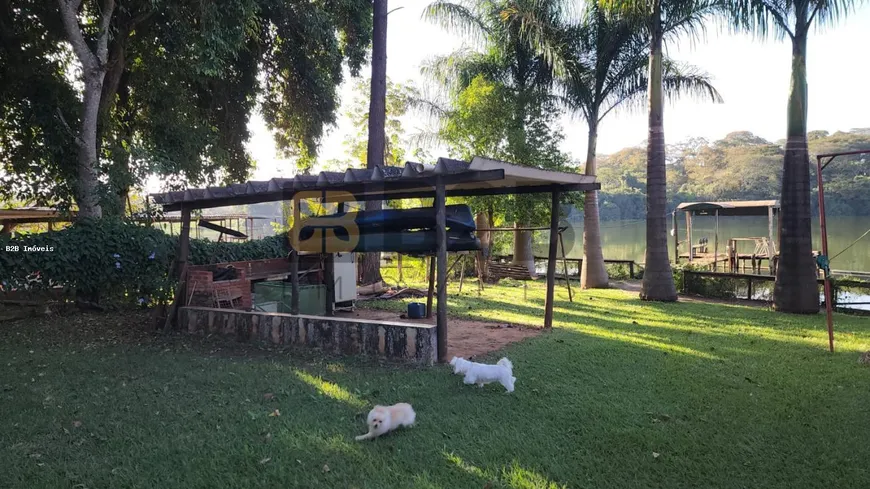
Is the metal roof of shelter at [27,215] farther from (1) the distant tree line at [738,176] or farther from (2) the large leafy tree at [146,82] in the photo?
(1) the distant tree line at [738,176]

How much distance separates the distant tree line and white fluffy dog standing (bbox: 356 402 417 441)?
105ft

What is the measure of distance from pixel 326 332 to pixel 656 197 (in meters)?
8.93

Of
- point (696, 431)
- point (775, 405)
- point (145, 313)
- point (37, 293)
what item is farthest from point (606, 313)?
point (37, 293)

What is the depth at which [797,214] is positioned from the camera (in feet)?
32.7

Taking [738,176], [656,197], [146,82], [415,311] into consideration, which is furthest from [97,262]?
[738,176]

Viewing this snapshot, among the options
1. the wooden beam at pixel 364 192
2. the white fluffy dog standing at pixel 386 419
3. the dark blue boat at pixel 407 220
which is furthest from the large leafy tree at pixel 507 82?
the white fluffy dog standing at pixel 386 419

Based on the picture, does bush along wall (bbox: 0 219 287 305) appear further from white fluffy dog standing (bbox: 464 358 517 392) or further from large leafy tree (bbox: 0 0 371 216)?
white fluffy dog standing (bbox: 464 358 517 392)

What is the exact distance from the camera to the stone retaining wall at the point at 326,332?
552 cm

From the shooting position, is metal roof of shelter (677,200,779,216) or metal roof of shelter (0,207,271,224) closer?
metal roof of shelter (0,207,271,224)

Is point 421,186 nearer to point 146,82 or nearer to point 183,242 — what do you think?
point 183,242

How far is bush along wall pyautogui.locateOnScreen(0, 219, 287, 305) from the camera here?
25.4 ft

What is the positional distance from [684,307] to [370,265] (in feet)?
23.7

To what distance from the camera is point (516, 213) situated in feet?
52.6

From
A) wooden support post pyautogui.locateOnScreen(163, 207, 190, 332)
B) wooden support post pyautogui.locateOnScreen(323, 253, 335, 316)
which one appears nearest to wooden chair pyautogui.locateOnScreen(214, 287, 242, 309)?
wooden support post pyautogui.locateOnScreen(163, 207, 190, 332)
